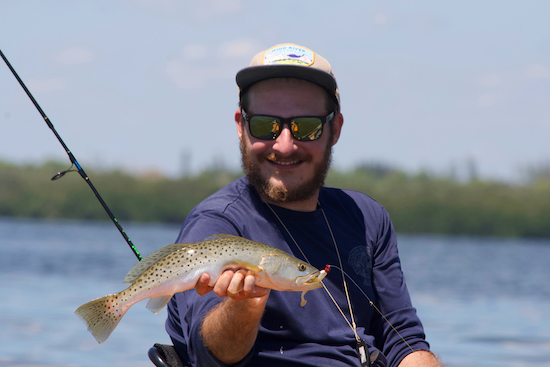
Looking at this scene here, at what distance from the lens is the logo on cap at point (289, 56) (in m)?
3.43

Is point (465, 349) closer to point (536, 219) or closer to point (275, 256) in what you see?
point (275, 256)

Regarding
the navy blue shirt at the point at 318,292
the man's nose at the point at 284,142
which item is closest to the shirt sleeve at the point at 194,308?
the navy blue shirt at the point at 318,292

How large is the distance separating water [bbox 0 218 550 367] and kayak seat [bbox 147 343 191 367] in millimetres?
5296

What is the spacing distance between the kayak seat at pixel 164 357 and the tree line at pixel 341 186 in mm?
31796

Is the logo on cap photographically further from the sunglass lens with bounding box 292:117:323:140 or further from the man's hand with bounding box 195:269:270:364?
the man's hand with bounding box 195:269:270:364

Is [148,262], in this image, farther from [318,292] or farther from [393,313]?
[393,313]

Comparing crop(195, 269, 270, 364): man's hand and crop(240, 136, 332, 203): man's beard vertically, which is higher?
crop(240, 136, 332, 203): man's beard

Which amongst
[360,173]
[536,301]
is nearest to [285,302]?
[536,301]

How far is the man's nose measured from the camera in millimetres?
3354

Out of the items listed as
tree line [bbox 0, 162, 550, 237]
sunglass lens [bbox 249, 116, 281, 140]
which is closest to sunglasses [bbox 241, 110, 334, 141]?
sunglass lens [bbox 249, 116, 281, 140]

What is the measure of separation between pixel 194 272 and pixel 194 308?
0.31 metres

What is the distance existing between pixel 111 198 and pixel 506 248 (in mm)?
21814

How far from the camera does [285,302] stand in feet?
10.1

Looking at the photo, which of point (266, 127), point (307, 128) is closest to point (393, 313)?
point (307, 128)
